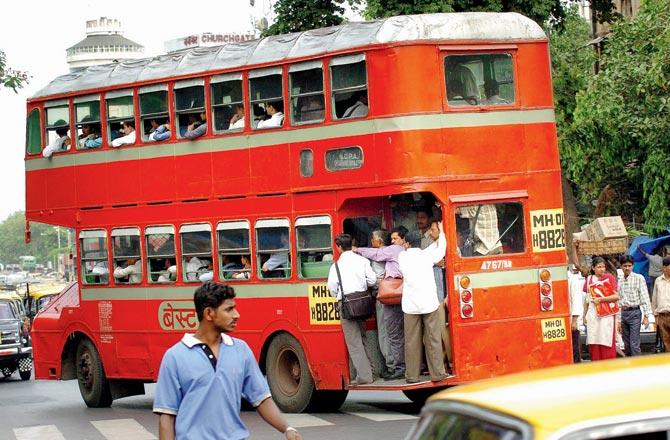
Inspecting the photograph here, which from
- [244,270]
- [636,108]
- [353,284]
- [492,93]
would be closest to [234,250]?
[244,270]

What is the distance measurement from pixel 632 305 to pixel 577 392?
16.4 meters

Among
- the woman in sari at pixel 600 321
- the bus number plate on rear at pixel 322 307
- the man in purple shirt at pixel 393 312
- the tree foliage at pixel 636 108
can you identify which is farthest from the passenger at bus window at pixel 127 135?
the tree foliage at pixel 636 108

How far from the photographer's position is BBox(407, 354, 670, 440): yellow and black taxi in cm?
441

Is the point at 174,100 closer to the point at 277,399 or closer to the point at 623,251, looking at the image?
the point at 277,399

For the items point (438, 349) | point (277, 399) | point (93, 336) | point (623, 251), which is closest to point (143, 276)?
point (93, 336)

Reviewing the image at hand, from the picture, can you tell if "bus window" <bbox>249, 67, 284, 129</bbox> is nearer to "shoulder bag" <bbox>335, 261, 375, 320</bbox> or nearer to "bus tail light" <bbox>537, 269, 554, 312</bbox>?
"shoulder bag" <bbox>335, 261, 375, 320</bbox>

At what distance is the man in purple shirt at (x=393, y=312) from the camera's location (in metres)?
16.8

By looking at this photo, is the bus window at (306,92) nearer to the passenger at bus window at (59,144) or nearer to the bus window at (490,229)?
the bus window at (490,229)

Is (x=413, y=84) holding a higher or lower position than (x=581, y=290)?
higher

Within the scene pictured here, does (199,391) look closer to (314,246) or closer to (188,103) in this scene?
(314,246)

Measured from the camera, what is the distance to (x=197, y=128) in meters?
18.9

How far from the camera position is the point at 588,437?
4395mm

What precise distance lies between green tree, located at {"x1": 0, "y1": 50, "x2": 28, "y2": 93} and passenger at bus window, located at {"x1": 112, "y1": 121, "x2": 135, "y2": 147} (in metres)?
8.32

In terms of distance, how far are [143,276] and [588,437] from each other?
16.1 m
